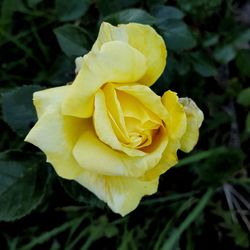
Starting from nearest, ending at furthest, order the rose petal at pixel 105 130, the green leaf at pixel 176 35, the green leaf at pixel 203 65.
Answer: the rose petal at pixel 105 130, the green leaf at pixel 176 35, the green leaf at pixel 203 65

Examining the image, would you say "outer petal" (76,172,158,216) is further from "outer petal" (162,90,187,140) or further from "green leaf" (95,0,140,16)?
"green leaf" (95,0,140,16)

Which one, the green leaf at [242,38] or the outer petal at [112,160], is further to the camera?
the green leaf at [242,38]

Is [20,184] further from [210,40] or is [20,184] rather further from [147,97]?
[210,40]

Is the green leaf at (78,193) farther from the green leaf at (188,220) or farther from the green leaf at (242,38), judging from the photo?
the green leaf at (242,38)

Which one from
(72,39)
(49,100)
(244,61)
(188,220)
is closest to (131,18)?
(72,39)

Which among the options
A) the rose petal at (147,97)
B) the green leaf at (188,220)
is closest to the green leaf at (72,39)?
the rose petal at (147,97)

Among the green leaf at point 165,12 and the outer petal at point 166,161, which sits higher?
the outer petal at point 166,161

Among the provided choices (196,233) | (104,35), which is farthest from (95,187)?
(196,233)
